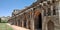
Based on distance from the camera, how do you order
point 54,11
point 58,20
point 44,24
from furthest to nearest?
point 44,24, point 54,11, point 58,20

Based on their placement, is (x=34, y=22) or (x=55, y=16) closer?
(x=55, y=16)

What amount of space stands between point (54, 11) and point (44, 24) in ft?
7.05

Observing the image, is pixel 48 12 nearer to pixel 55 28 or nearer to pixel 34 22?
pixel 55 28

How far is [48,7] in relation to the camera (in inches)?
651

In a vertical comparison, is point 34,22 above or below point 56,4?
below

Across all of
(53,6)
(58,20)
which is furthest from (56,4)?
(58,20)

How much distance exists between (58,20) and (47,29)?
2353 millimetres

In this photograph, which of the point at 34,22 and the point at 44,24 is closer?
the point at 44,24

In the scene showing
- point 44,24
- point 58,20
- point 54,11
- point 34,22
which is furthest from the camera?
point 34,22

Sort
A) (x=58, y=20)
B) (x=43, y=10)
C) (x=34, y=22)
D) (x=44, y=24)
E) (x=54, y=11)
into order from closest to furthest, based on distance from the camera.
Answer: (x=58, y=20)
(x=54, y=11)
(x=44, y=24)
(x=43, y=10)
(x=34, y=22)

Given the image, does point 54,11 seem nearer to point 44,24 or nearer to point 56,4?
point 56,4

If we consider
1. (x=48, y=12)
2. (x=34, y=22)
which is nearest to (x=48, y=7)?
(x=48, y=12)

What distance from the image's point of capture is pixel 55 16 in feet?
46.9

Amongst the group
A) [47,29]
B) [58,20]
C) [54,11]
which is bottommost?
[47,29]
